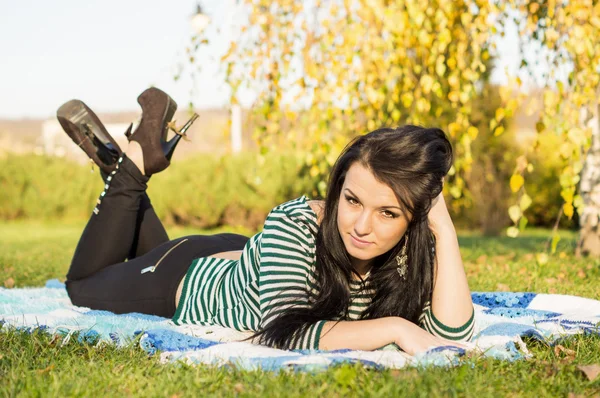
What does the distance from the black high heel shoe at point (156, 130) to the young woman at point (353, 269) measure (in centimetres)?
51

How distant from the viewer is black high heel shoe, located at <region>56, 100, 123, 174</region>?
127 inches

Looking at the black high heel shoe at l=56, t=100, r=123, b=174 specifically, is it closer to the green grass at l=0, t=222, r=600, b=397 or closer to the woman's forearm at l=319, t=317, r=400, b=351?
the green grass at l=0, t=222, r=600, b=397

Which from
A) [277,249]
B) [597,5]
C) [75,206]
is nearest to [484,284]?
[597,5]

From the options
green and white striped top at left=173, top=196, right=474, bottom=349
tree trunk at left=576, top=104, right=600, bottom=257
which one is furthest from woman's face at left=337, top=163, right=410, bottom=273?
tree trunk at left=576, top=104, right=600, bottom=257

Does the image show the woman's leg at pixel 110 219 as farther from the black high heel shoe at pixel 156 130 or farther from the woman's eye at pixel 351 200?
the woman's eye at pixel 351 200

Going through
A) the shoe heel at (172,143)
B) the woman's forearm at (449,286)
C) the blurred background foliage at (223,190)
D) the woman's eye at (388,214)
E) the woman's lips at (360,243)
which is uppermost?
the shoe heel at (172,143)

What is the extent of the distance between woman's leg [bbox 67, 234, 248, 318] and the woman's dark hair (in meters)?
0.75

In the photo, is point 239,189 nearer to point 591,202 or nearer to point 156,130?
point 591,202

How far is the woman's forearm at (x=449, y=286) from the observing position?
7.38ft

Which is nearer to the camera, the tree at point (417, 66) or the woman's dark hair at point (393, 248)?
the woman's dark hair at point (393, 248)

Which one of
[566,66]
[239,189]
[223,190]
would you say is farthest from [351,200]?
[223,190]

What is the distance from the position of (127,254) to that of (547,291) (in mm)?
2232

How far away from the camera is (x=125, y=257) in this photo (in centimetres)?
323

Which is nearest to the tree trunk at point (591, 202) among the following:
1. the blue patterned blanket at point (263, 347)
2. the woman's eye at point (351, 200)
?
the blue patterned blanket at point (263, 347)
